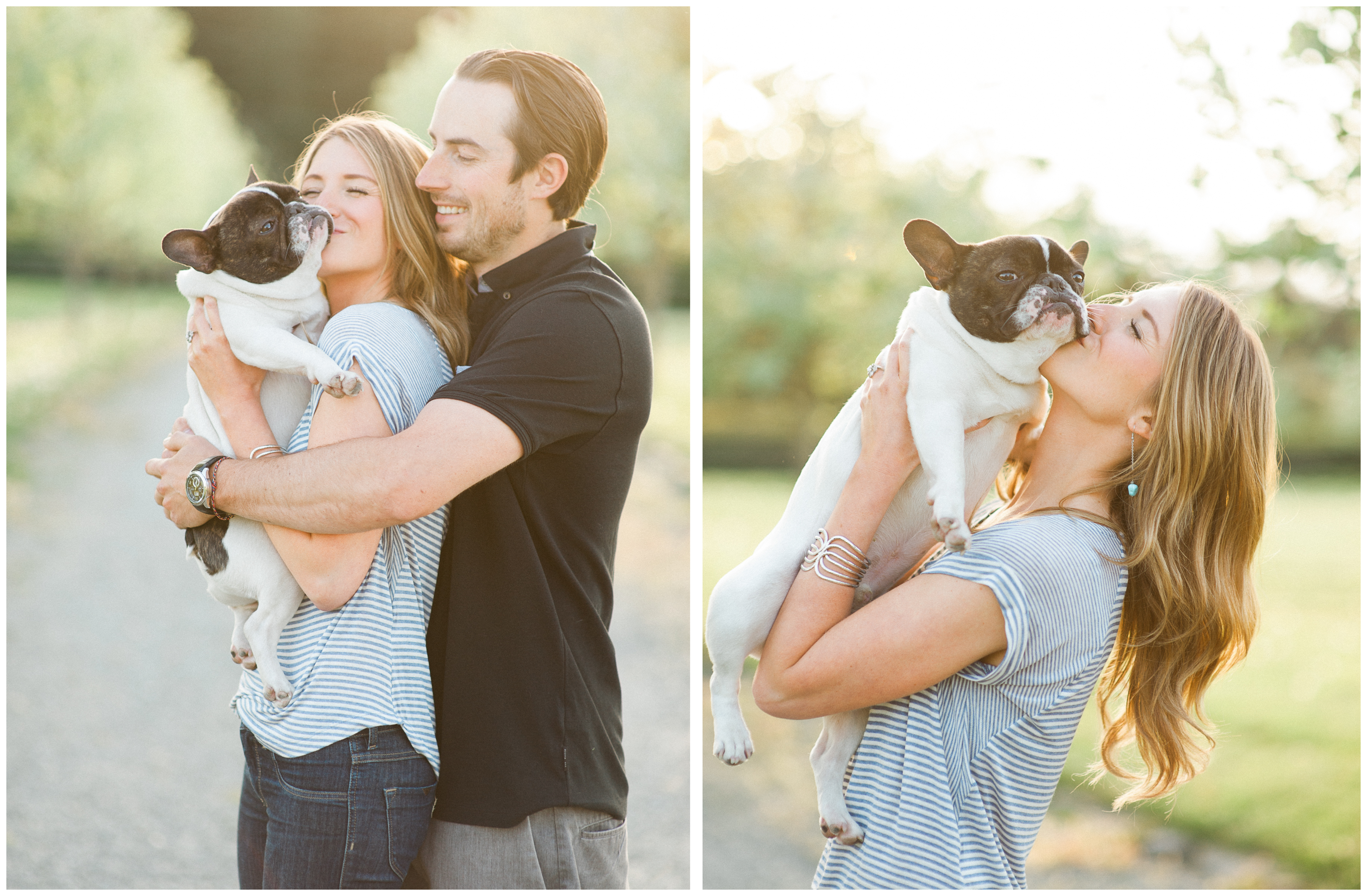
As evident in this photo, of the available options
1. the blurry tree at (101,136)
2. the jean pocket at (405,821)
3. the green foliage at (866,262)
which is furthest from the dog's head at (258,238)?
the blurry tree at (101,136)

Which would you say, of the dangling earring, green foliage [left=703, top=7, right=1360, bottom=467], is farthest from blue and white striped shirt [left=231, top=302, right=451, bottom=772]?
green foliage [left=703, top=7, right=1360, bottom=467]

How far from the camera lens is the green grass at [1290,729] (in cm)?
489

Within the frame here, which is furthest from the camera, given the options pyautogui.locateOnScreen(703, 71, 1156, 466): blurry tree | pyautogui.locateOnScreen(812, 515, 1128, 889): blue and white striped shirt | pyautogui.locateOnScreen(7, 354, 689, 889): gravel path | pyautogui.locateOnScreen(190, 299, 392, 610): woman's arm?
pyautogui.locateOnScreen(703, 71, 1156, 466): blurry tree

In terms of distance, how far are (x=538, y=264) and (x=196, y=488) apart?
0.85 meters

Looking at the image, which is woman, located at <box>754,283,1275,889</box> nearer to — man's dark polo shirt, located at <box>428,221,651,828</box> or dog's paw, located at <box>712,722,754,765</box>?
dog's paw, located at <box>712,722,754,765</box>

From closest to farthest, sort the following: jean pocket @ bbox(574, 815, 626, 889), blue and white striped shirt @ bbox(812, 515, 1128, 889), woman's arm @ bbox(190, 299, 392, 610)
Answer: blue and white striped shirt @ bbox(812, 515, 1128, 889) → woman's arm @ bbox(190, 299, 392, 610) → jean pocket @ bbox(574, 815, 626, 889)

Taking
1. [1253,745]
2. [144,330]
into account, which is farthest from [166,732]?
[144,330]

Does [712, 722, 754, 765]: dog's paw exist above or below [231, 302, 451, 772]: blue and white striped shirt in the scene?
below

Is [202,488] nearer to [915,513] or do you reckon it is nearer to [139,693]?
[915,513]

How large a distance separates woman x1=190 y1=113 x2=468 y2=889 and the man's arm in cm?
6

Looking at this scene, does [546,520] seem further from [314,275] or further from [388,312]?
[314,275]

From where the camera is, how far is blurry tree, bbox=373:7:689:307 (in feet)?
38.8

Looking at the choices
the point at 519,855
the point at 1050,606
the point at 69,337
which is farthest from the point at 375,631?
the point at 69,337

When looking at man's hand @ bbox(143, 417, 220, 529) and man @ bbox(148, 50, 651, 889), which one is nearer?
man @ bbox(148, 50, 651, 889)
